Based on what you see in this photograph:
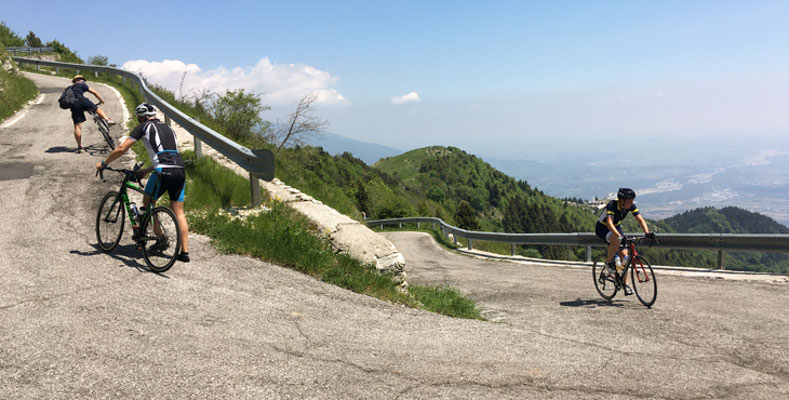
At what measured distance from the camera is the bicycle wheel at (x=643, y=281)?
7.55 m

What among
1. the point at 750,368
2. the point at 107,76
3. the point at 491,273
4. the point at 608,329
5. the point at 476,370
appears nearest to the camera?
the point at 476,370

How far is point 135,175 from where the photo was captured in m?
5.92

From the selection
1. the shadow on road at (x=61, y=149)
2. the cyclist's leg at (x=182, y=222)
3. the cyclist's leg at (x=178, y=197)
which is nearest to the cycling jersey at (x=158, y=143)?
the cyclist's leg at (x=178, y=197)

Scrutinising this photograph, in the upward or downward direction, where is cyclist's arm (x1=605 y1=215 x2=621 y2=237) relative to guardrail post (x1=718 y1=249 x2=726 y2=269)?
upward

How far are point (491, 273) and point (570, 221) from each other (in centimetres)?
17575

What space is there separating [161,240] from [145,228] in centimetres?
24

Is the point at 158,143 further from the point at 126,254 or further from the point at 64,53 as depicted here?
the point at 64,53

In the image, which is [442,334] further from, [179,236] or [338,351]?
[179,236]

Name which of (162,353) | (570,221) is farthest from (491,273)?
(570,221)

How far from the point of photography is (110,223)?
604cm

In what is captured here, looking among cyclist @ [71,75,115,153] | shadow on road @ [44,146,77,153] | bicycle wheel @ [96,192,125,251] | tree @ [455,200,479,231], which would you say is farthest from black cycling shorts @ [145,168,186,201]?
tree @ [455,200,479,231]

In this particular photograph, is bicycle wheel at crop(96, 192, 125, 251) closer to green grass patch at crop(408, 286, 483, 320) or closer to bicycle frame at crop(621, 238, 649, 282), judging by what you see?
green grass patch at crop(408, 286, 483, 320)

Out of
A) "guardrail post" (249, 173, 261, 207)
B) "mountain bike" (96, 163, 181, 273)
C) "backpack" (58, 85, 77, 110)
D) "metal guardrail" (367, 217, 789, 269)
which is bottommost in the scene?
"metal guardrail" (367, 217, 789, 269)

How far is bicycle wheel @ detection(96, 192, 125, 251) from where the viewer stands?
600 centimetres
